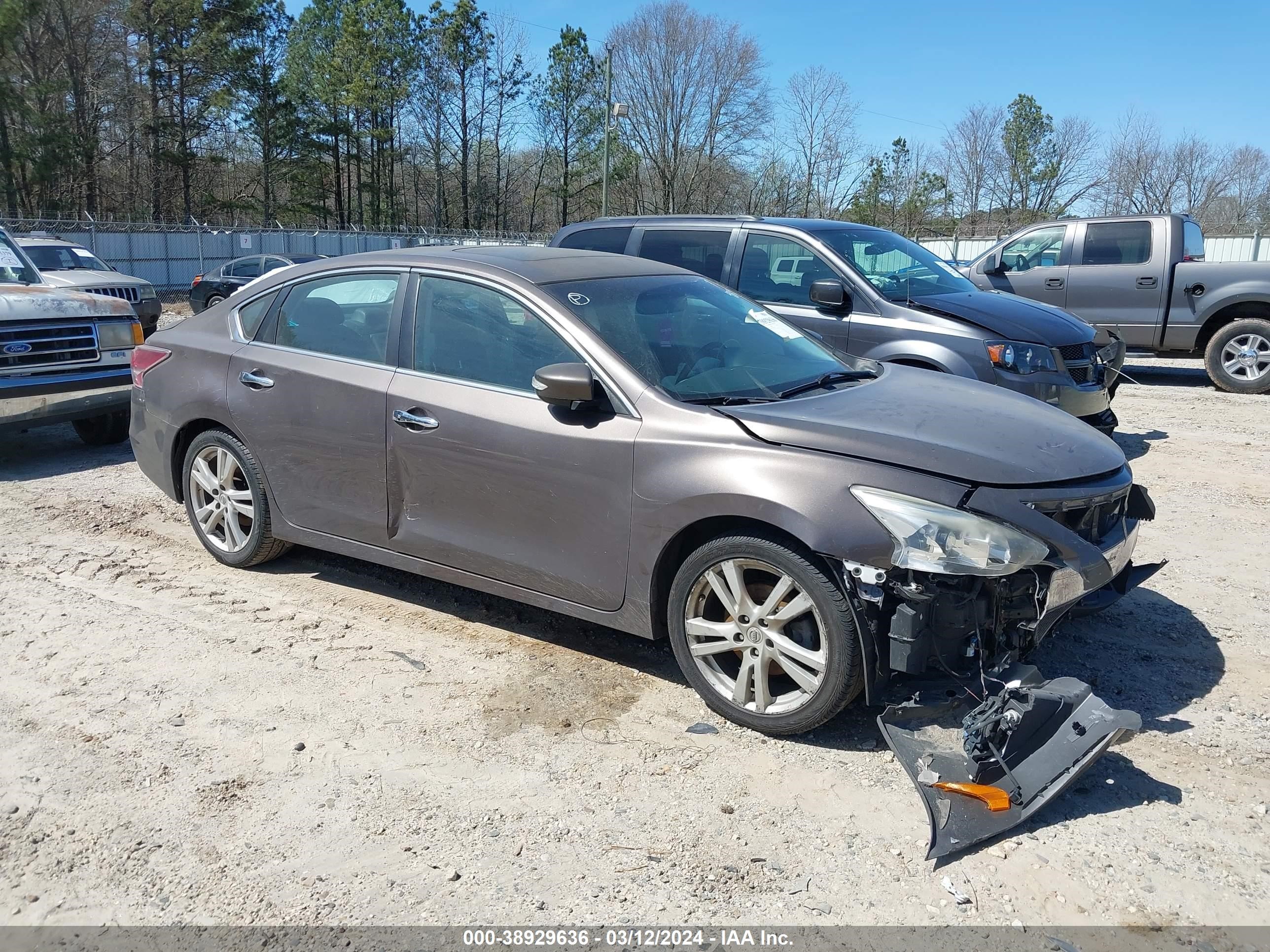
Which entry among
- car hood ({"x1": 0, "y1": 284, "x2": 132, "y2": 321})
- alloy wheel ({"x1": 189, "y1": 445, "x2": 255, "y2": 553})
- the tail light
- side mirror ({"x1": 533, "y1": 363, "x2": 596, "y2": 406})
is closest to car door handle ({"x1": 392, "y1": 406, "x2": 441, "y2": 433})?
side mirror ({"x1": 533, "y1": 363, "x2": 596, "y2": 406})

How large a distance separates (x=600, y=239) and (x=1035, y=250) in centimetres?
676

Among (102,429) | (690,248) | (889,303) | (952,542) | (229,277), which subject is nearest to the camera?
(952,542)

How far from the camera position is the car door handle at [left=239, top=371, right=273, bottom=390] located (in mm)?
4914

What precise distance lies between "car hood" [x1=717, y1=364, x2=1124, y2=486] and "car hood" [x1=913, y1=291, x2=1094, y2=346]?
3.16 m

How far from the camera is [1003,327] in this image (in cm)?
731

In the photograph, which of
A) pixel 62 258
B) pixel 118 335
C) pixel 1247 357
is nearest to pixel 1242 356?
pixel 1247 357

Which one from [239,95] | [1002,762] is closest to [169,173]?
[239,95]

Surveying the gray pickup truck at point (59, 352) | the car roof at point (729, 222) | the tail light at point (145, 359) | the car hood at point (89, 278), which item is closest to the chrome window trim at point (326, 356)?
the tail light at point (145, 359)

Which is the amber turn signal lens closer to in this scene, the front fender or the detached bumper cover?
the detached bumper cover

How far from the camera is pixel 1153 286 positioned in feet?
38.5

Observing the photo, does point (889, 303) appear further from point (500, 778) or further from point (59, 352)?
point (59, 352)

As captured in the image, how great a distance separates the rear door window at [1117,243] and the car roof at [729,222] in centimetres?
489

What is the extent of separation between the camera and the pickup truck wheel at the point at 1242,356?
11273mm

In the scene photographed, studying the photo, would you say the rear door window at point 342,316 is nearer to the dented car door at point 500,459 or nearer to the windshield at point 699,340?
the dented car door at point 500,459
